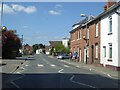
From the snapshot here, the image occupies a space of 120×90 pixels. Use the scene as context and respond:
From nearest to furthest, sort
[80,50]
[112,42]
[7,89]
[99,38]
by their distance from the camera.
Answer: [7,89]
[112,42]
[99,38]
[80,50]

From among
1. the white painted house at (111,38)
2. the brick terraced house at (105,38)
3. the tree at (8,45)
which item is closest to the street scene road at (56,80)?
the white painted house at (111,38)

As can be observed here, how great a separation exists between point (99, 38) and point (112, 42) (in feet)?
21.5

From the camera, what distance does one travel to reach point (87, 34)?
48469 mm

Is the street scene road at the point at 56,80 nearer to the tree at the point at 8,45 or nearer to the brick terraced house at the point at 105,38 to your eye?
the brick terraced house at the point at 105,38

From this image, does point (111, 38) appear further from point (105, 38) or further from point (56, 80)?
point (56, 80)

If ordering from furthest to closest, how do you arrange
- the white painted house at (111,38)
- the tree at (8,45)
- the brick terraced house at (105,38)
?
the tree at (8,45)
the brick terraced house at (105,38)
the white painted house at (111,38)

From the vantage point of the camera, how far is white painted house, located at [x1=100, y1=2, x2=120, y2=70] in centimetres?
3142

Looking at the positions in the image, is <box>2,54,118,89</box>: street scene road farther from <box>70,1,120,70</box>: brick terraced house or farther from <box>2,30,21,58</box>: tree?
<box>2,30,21,58</box>: tree

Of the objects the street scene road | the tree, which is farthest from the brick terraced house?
the tree

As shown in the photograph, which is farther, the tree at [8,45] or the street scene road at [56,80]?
the tree at [8,45]

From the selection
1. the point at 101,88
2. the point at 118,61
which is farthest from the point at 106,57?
the point at 101,88

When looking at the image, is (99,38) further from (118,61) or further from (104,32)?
(118,61)

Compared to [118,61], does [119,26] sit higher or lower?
higher

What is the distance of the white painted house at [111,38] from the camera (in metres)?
31.4
